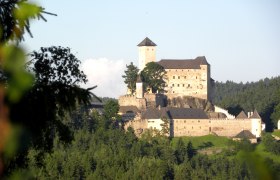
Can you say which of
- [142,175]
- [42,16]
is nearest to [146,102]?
[142,175]

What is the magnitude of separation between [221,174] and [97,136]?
14510 mm

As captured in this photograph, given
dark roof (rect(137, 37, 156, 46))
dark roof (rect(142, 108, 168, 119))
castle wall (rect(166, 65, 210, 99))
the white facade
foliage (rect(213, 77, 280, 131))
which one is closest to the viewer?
dark roof (rect(142, 108, 168, 119))

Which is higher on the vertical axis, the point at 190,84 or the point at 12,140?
the point at 190,84

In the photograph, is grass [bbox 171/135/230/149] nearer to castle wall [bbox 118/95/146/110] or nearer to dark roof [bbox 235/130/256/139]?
dark roof [bbox 235/130/256/139]

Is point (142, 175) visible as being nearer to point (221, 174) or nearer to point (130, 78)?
point (221, 174)

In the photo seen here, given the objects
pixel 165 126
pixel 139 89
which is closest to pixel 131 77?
pixel 139 89

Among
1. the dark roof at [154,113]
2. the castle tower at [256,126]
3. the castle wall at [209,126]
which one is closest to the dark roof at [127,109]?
the dark roof at [154,113]

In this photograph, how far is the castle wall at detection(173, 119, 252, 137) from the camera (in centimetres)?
7825

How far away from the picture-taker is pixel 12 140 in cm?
277

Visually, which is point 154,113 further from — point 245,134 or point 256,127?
point 256,127

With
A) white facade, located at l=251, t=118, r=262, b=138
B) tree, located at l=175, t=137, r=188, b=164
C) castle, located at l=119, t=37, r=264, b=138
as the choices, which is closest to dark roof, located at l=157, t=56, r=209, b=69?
castle, located at l=119, t=37, r=264, b=138

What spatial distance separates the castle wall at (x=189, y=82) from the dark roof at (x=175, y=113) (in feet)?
13.1

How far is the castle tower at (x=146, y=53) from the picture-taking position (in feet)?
283

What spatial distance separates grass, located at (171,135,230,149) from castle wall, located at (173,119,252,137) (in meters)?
0.52
